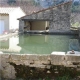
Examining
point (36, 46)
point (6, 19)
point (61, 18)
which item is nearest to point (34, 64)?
point (36, 46)

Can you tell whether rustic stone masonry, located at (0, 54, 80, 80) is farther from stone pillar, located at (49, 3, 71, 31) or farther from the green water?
stone pillar, located at (49, 3, 71, 31)

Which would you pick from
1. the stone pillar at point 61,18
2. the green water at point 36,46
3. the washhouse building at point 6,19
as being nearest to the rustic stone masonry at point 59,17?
the stone pillar at point 61,18

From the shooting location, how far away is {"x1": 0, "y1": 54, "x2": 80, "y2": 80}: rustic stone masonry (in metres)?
5.68

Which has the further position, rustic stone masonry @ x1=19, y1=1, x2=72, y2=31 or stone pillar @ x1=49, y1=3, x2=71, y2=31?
stone pillar @ x1=49, y1=3, x2=71, y2=31

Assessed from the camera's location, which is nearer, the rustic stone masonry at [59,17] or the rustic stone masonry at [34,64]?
the rustic stone masonry at [34,64]

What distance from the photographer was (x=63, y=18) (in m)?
23.2

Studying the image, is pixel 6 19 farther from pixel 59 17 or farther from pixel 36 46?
pixel 36 46

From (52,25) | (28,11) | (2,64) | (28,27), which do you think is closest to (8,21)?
(28,27)

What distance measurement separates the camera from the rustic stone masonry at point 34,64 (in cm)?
568

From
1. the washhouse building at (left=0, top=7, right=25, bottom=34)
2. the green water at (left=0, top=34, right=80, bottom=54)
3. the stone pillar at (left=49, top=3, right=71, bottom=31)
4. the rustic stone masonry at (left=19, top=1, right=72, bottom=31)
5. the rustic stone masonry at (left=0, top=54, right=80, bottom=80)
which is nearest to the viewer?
the rustic stone masonry at (left=0, top=54, right=80, bottom=80)

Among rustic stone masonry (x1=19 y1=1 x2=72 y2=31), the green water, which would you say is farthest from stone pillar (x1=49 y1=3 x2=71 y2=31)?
→ the green water

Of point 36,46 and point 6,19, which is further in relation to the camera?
point 6,19

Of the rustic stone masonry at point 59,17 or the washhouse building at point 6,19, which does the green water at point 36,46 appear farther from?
the rustic stone masonry at point 59,17

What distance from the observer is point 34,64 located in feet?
19.2
